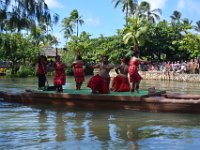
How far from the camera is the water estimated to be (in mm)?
7516

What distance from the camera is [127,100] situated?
11.4m

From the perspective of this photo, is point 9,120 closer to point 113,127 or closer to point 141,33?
point 113,127

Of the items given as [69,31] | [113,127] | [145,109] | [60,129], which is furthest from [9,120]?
[69,31]

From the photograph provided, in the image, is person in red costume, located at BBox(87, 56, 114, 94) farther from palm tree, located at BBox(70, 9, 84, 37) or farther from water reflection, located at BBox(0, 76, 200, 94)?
palm tree, located at BBox(70, 9, 84, 37)

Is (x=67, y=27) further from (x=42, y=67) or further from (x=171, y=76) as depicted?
(x=42, y=67)

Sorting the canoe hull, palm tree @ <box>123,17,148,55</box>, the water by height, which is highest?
palm tree @ <box>123,17,148,55</box>

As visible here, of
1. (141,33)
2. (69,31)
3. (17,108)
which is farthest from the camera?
(69,31)

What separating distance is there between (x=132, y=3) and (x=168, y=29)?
7.34 meters

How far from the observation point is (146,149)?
7.17 m

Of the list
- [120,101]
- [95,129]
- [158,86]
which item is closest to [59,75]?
[120,101]

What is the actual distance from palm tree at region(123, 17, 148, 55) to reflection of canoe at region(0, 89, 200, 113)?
25.5 m

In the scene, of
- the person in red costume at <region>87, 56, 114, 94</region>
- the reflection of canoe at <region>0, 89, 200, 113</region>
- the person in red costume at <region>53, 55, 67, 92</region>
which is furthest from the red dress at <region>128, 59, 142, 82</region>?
the person in red costume at <region>53, 55, 67, 92</region>

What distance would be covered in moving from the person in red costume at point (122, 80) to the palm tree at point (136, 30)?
24543mm

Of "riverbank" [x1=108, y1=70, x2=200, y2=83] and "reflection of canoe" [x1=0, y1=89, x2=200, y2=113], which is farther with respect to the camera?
"riverbank" [x1=108, y1=70, x2=200, y2=83]
